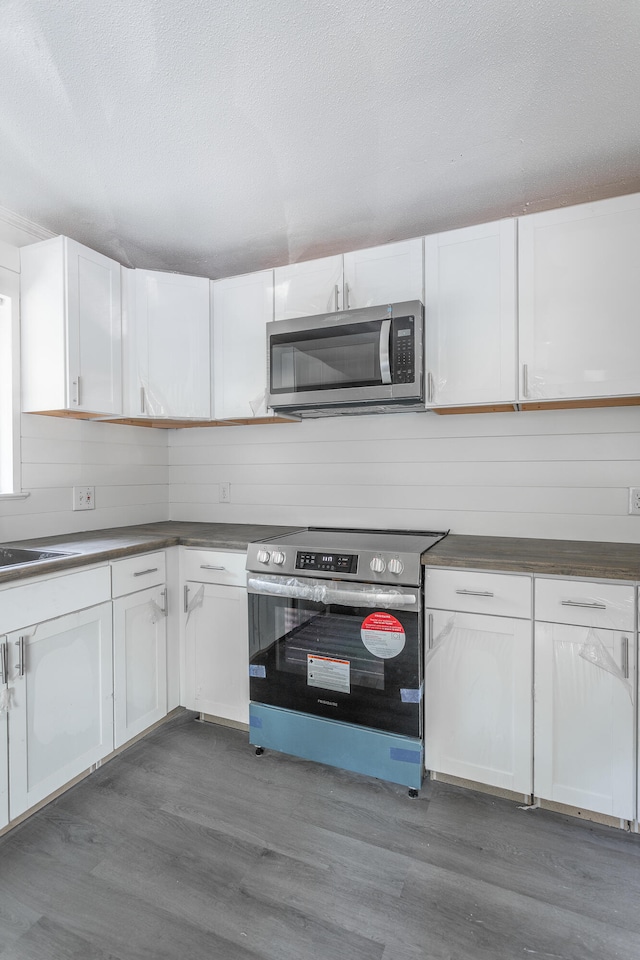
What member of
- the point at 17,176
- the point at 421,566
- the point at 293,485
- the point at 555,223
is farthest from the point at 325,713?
the point at 17,176

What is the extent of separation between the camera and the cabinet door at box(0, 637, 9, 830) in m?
1.64

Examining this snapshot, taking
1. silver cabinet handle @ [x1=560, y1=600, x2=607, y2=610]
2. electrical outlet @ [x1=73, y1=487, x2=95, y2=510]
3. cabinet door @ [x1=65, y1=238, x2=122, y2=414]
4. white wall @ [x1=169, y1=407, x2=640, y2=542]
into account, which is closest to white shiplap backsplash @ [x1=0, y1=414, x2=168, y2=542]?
electrical outlet @ [x1=73, y1=487, x2=95, y2=510]

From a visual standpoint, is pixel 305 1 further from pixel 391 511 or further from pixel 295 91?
pixel 391 511

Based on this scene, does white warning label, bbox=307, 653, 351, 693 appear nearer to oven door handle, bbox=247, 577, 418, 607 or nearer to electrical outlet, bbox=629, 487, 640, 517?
oven door handle, bbox=247, 577, 418, 607

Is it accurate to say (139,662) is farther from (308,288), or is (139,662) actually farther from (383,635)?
(308,288)

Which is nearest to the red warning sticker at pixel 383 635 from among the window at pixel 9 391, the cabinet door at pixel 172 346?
the cabinet door at pixel 172 346

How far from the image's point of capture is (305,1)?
49.4 inches

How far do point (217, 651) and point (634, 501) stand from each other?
78.3 inches

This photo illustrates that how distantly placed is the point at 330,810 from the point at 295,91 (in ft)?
8.06

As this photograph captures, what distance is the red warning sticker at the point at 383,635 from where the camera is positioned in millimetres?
1929

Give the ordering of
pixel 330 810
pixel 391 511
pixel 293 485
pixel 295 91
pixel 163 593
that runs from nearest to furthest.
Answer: pixel 295 91, pixel 330 810, pixel 163 593, pixel 391 511, pixel 293 485

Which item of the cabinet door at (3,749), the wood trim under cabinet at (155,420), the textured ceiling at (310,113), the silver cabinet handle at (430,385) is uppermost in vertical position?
the textured ceiling at (310,113)

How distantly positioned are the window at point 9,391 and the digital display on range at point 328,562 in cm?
135

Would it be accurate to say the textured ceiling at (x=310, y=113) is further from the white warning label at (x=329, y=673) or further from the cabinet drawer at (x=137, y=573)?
the white warning label at (x=329, y=673)
